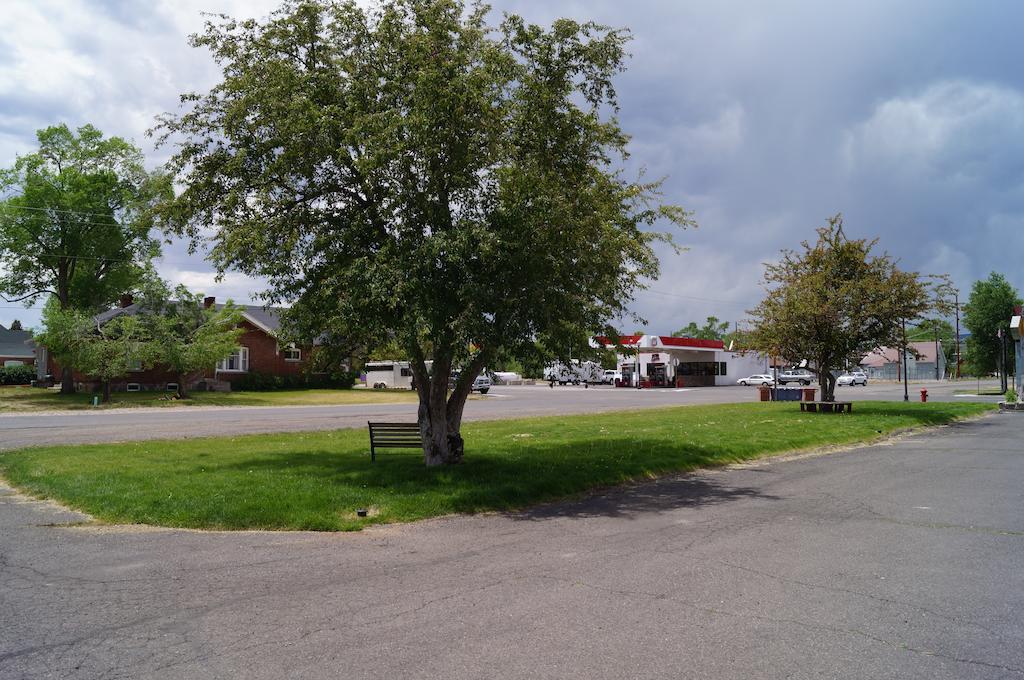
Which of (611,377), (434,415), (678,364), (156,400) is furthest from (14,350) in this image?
(434,415)

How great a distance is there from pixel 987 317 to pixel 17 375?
73.8 m

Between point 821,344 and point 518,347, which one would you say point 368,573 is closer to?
point 518,347

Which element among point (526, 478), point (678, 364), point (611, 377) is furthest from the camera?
point (611, 377)

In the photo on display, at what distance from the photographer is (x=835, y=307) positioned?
28094 mm

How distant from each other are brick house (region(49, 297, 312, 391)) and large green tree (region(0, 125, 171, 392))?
3019mm

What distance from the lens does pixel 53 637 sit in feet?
17.0

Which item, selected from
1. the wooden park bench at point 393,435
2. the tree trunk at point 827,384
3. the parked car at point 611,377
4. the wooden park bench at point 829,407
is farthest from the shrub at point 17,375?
the tree trunk at point 827,384

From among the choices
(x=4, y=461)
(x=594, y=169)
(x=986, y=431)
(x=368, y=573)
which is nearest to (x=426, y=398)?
(x=594, y=169)

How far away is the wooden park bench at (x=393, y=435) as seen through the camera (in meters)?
13.9

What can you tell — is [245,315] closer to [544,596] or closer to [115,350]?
[115,350]

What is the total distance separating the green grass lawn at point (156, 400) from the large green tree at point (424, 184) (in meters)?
27.3

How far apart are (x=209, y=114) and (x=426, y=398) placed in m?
6.81

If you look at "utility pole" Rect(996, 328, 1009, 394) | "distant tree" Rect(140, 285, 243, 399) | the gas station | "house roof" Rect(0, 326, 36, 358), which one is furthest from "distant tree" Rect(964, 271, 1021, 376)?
"house roof" Rect(0, 326, 36, 358)

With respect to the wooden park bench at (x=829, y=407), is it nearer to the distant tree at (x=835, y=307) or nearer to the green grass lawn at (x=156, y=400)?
the distant tree at (x=835, y=307)
